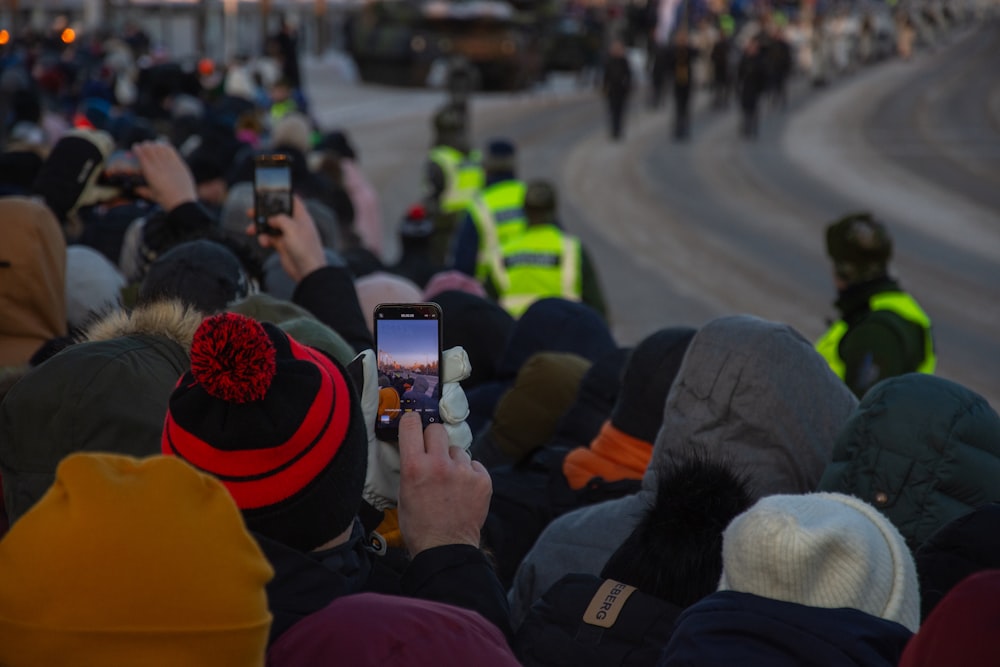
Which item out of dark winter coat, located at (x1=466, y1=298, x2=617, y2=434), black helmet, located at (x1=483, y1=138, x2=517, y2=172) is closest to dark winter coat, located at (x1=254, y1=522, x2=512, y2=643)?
dark winter coat, located at (x1=466, y1=298, x2=617, y2=434)

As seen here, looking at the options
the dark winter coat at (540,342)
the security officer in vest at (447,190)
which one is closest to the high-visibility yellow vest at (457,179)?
the security officer in vest at (447,190)

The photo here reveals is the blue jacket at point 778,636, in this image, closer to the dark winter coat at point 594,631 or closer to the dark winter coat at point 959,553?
the dark winter coat at point 594,631

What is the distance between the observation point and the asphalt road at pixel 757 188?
13.7m

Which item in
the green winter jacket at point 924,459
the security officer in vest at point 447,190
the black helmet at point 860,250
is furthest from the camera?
the security officer in vest at point 447,190

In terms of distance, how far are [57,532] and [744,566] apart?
1.25 metres

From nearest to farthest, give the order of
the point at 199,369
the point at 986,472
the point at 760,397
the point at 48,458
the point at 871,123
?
the point at 199,369
the point at 48,458
the point at 986,472
the point at 760,397
the point at 871,123

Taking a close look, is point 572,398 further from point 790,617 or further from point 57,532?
point 57,532

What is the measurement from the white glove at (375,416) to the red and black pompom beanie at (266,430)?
13.1 inches

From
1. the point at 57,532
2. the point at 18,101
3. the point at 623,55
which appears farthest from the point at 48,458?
the point at 623,55

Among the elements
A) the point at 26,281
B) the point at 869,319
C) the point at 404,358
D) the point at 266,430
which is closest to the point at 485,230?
the point at 869,319

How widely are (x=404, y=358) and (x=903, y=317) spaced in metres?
3.01

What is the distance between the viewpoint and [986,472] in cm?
341

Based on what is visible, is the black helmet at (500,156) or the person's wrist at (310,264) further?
the black helmet at (500,156)

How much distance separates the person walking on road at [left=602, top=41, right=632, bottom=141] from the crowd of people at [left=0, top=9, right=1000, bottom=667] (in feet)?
71.6
